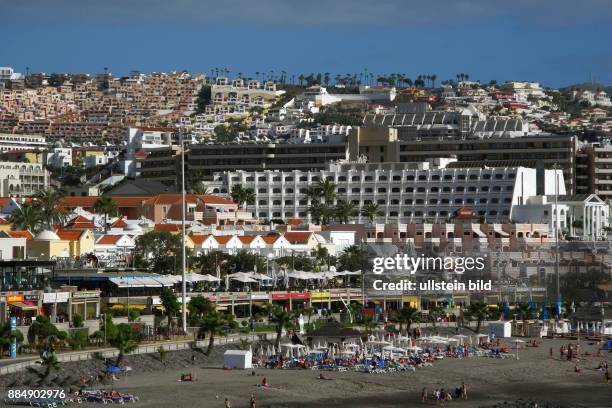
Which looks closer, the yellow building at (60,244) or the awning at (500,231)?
the yellow building at (60,244)

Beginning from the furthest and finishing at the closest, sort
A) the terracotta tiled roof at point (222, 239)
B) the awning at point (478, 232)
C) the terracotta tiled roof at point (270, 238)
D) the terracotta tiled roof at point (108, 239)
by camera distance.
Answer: the awning at point (478, 232) < the terracotta tiled roof at point (270, 238) < the terracotta tiled roof at point (222, 239) < the terracotta tiled roof at point (108, 239)

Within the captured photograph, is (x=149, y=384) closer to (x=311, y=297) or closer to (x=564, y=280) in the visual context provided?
(x=311, y=297)

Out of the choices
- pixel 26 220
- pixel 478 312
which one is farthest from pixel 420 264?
pixel 26 220

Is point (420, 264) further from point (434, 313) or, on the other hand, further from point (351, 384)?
point (351, 384)

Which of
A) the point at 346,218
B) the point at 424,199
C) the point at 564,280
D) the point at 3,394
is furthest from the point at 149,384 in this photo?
the point at 424,199

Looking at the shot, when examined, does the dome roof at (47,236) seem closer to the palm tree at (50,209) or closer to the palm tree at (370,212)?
the palm tree at (50,209)

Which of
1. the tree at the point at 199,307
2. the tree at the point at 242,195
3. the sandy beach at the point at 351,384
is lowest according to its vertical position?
the sandy beach at the point at 351,384

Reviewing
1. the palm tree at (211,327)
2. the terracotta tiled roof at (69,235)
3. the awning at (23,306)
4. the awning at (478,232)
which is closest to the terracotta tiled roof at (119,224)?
the terracotta tiled roof at (69,235)
